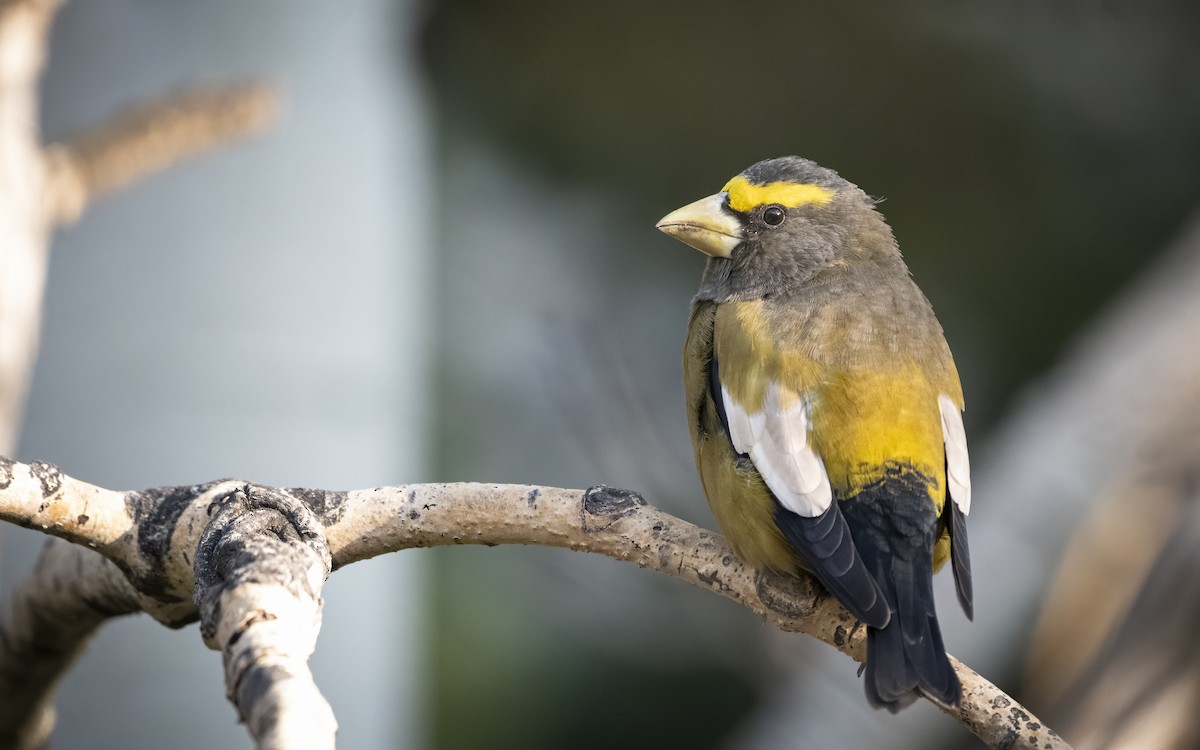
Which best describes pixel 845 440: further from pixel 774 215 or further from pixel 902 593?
pixel 774 215

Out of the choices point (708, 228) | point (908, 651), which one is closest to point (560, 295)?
point (708, 228)

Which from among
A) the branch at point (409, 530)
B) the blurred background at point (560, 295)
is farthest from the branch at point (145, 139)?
the branch at point (409, 530)

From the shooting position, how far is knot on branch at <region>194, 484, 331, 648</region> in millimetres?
706

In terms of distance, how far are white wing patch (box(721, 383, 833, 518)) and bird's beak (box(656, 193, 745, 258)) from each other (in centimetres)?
27

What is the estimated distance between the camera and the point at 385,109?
2713 millimetres

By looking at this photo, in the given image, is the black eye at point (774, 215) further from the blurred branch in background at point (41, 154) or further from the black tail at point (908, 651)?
the blurred branch in background at point (41, 154)

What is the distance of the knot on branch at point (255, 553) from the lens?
2.32 feet

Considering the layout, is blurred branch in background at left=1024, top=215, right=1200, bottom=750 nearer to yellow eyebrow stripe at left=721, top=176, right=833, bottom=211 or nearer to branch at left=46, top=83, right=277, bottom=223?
A: yellow eyebrow stripe at left=721, top=176, right=833, bottom=211

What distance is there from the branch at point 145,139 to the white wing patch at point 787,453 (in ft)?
3.23

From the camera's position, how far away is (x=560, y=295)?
2861 mm

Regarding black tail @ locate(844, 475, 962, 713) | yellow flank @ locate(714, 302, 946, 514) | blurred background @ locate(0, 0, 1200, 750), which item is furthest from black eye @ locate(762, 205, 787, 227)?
blurred background @ locate(0, 0, 1200, 750)

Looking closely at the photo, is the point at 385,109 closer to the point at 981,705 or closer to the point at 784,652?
the point at 784,652

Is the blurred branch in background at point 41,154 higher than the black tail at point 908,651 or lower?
higher

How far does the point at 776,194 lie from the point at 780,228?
47mm
